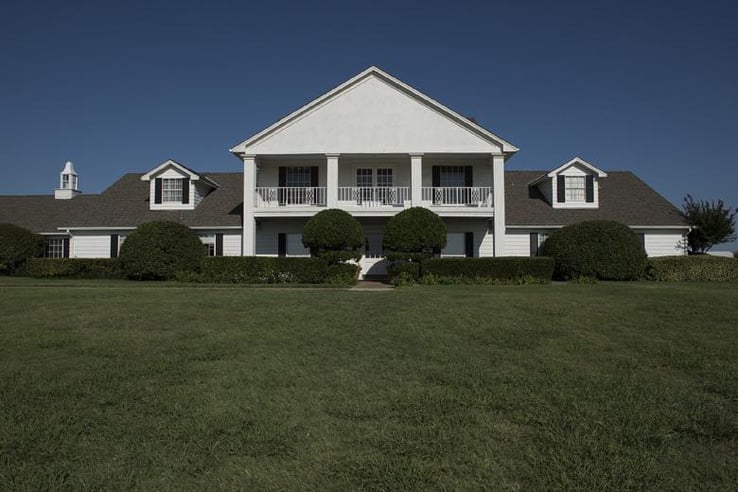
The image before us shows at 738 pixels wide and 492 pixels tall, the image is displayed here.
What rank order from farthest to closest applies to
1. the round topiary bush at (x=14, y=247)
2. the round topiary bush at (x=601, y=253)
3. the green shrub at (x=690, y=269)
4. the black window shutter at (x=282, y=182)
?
the black window shutter at (x=282, y=182)
the round topiary bush at (x=14, y=247)
the green shrub at (x=690, y=269)
the round topiary bush at (x=601, y=253)

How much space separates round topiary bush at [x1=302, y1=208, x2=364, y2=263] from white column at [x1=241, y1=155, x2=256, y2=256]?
12.9 feet

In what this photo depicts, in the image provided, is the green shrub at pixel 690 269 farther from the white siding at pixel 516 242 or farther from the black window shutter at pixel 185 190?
the black window shutter at pixel 185 190

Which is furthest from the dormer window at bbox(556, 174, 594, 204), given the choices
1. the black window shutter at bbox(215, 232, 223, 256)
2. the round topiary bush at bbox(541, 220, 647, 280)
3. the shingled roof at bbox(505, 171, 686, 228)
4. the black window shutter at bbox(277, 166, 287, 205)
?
the black window shutter at bbox(215, 232, 223, 256)

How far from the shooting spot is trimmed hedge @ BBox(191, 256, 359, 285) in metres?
19.8

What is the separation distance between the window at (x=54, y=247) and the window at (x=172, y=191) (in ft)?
21.7

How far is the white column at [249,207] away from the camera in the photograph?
23.9 m

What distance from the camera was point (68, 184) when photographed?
33531mm

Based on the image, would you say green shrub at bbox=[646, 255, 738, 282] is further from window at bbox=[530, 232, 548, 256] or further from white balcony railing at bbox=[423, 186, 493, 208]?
white balcony railing at bbox=[423, 186, 493, 208]

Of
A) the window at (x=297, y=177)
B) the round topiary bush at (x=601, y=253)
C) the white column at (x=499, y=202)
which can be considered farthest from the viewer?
the window at (x=297, y=177)

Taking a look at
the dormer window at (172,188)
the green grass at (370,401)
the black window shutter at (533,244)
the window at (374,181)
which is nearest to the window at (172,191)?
the dormer window at (172,188)

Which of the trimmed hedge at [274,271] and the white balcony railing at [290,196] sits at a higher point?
the white balcony railing at [290,196]

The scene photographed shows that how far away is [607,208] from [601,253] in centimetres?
736

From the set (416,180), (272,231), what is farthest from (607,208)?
(272,231)

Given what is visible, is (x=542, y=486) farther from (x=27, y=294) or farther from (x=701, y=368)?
(x=27, y=294)
